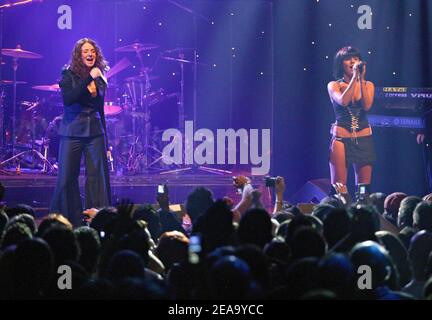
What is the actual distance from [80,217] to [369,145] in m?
4.06

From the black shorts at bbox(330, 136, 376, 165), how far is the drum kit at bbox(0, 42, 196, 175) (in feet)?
8.83

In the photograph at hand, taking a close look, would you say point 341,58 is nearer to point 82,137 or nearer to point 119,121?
point 119,121

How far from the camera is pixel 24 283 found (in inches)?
154

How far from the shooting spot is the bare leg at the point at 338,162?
10.0 m

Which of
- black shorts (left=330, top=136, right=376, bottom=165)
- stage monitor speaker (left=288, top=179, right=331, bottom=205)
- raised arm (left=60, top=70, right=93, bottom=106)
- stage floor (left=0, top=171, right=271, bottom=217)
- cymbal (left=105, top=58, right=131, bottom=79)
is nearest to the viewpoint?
raised arm (left=60, top=70, right=93, bottom=106)

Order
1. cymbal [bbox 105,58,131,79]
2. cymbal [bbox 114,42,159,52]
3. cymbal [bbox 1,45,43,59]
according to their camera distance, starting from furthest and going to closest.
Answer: cymbal [bbox 105,58,131,79] → cymbal [bbox 114,42,159,52] → cymbal [bbox 1,45,43,59]

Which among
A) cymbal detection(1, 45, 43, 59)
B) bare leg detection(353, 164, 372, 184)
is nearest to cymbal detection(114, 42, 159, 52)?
cymbal detection(1, 45, 43, 59)

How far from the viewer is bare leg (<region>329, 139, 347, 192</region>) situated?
33.0 feet

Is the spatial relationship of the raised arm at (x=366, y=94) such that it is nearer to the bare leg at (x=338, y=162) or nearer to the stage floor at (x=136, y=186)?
the bare leg at (x=338, y=162)

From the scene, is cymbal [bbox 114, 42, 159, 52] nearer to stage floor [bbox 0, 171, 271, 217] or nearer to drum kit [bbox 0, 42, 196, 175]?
drum kit [bbox 0, 42, 196, 175]

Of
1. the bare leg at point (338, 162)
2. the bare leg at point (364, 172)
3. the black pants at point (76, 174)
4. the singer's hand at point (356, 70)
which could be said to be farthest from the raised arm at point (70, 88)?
the bare leg at point (364, 172)

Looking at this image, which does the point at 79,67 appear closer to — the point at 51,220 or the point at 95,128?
the point at 95,128

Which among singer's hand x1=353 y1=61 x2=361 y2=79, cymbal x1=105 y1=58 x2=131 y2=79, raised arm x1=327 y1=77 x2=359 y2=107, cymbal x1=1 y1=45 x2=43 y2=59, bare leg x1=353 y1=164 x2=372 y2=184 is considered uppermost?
cymbal x1=1 y1=45 x2=43 y2=59

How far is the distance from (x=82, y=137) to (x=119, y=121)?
3.81 metres
